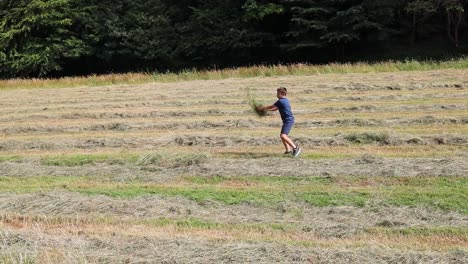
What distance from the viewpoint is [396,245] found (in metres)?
6.16

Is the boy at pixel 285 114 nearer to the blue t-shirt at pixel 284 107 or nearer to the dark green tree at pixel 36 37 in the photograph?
the blue t-shirt at pixel 284 107

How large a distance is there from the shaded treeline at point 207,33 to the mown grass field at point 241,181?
18.8m

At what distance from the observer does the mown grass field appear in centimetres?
619

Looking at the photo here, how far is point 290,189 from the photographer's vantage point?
8656 millimetres

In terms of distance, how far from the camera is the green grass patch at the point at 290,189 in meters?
7.89

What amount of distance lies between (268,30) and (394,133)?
30696 mm

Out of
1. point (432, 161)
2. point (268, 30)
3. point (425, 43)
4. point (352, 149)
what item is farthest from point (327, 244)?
point (268, 30)

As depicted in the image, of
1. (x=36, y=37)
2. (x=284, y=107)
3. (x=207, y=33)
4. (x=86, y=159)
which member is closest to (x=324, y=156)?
(x=284, y=107)

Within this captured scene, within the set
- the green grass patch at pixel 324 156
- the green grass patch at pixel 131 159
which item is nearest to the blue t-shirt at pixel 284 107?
the green grass patch at pixel 324 156

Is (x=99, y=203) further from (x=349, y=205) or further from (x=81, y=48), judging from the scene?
(x=81, y=48)

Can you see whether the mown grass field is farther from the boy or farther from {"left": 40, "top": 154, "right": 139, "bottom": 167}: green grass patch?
the boy

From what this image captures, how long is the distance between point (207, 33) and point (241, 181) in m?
32.6

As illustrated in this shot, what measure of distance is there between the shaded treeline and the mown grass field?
1879 cm

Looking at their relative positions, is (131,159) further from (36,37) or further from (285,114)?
(36,37)
